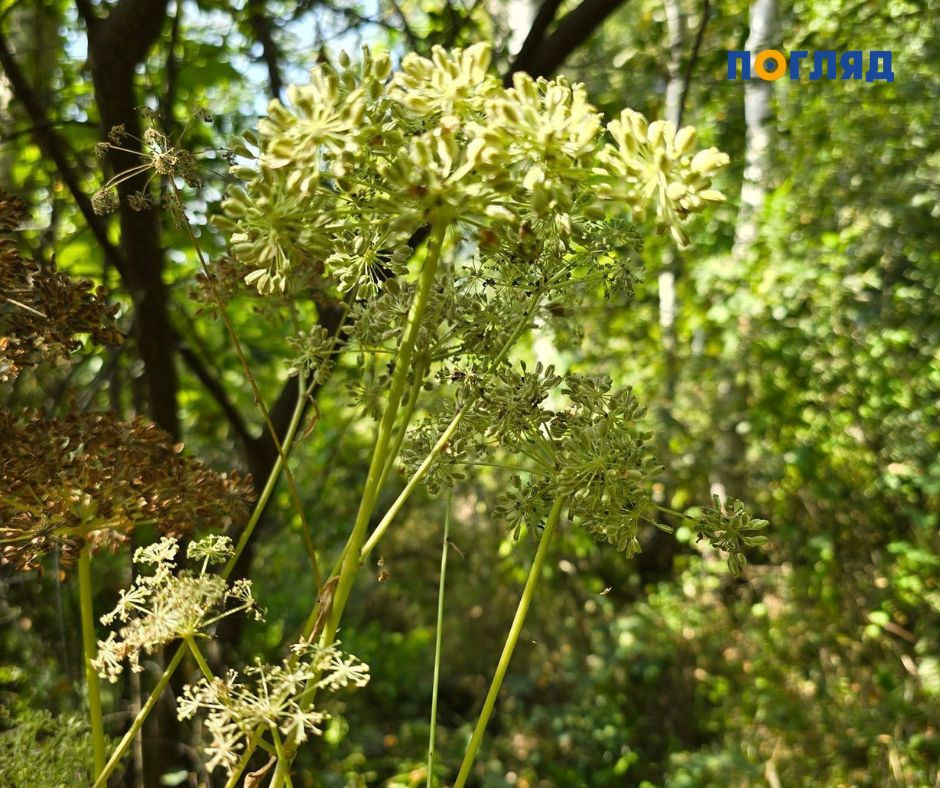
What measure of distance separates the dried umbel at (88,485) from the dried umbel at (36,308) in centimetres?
5

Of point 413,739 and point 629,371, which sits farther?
point 629,371

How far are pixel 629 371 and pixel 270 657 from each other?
253 cm

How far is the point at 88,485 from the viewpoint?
60 centimetres

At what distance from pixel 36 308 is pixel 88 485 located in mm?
162

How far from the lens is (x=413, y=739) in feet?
12.3

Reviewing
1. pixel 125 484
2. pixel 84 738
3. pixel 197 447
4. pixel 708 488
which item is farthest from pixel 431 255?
pixel 708 488

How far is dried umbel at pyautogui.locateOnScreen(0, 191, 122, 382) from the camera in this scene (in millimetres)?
623

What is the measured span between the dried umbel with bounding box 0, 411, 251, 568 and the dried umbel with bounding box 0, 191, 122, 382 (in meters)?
0.05

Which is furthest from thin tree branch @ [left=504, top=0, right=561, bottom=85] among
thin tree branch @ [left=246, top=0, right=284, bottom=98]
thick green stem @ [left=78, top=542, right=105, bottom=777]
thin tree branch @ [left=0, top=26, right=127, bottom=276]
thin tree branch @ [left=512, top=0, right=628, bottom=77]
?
thick green stem @ [left=78, top=542, right=105, bottom=777]

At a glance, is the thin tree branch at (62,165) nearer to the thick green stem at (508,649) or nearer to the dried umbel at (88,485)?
the dried umbel at (88,485)

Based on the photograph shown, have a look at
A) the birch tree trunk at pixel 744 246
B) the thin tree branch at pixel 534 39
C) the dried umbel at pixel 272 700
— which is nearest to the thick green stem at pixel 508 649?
the dried umbel at pixel 272 700

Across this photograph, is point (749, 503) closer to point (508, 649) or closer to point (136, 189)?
point (136, 189)

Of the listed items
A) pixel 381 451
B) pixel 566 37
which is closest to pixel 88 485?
pixel 381 451

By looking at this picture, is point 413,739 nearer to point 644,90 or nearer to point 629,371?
point 629,371
